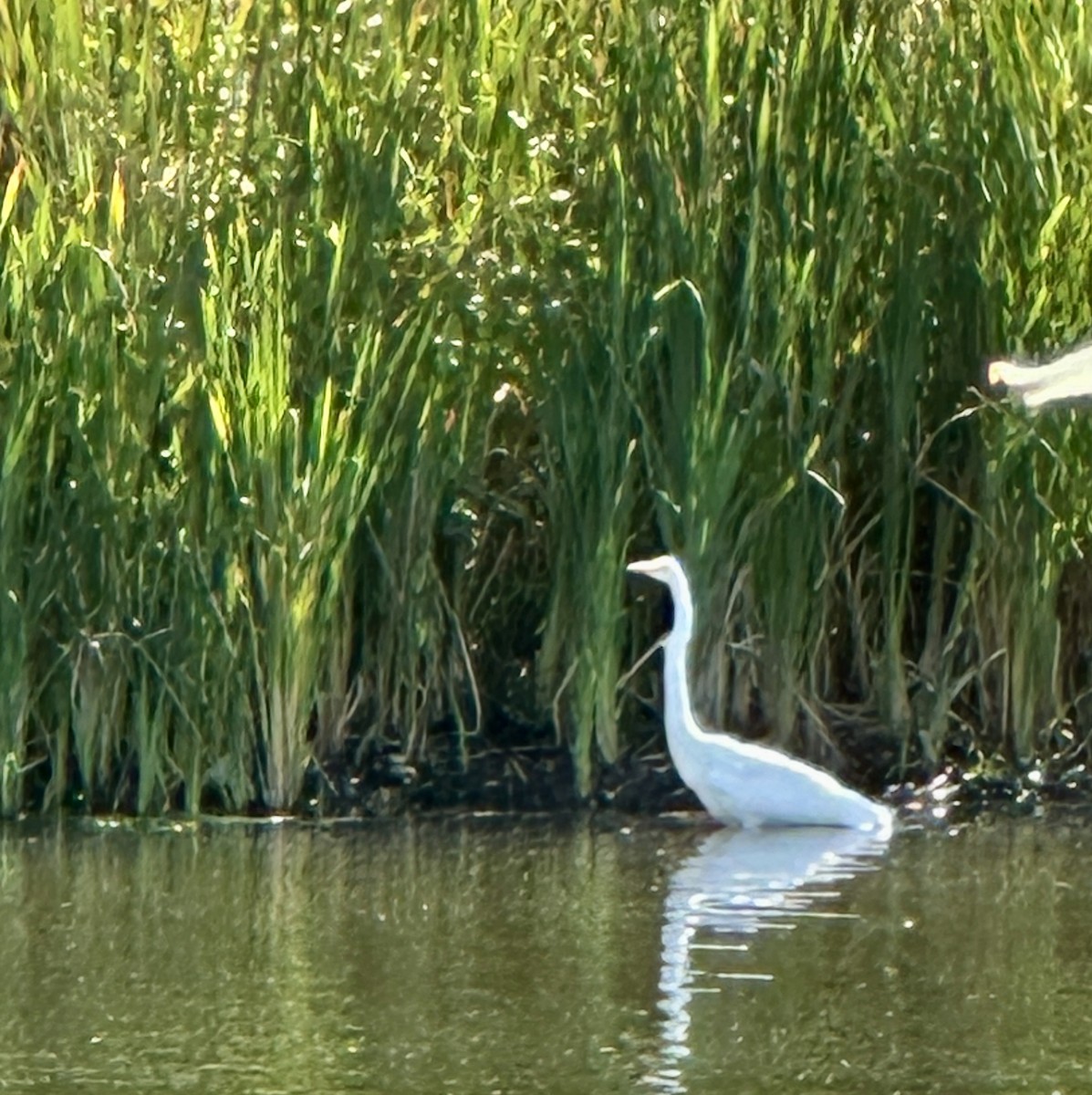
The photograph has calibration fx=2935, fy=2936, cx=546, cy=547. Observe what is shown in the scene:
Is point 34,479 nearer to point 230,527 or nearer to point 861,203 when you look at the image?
point 230,527

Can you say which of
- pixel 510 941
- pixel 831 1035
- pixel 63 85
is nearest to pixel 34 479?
pixel 63 85

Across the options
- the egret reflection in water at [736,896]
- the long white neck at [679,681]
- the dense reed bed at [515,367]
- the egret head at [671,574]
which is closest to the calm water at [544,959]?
the egret reflection in water at [736,896]

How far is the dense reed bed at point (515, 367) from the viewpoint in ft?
24.7

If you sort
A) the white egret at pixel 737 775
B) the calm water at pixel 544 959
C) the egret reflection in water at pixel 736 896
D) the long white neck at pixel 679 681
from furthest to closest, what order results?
the long white neck at pixel 679 681 < the white egret at pixel 737 775 < the egret reflection in water at pixel 736 896 < the calm water at pixel 544 959

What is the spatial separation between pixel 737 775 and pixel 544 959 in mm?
1544

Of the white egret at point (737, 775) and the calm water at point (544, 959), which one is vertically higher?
the white egret at point (737, 775)

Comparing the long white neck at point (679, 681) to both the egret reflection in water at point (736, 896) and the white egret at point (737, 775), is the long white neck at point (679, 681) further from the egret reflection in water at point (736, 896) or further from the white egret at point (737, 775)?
the egret reflection in water at point (736, 896)

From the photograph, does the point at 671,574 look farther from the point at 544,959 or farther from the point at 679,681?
the point at 544,959

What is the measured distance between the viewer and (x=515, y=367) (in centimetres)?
792

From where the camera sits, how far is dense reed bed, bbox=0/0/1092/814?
24.7 ft

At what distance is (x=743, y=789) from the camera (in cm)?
751

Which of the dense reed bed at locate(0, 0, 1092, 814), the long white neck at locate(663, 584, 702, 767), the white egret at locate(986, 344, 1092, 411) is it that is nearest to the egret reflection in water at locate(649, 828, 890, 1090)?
the long white neck at locate(663, 584, 702, 767)

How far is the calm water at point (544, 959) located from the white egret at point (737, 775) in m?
0.09

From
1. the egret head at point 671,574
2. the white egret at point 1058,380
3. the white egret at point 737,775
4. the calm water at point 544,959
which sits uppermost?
the white egret at point 1058,380
